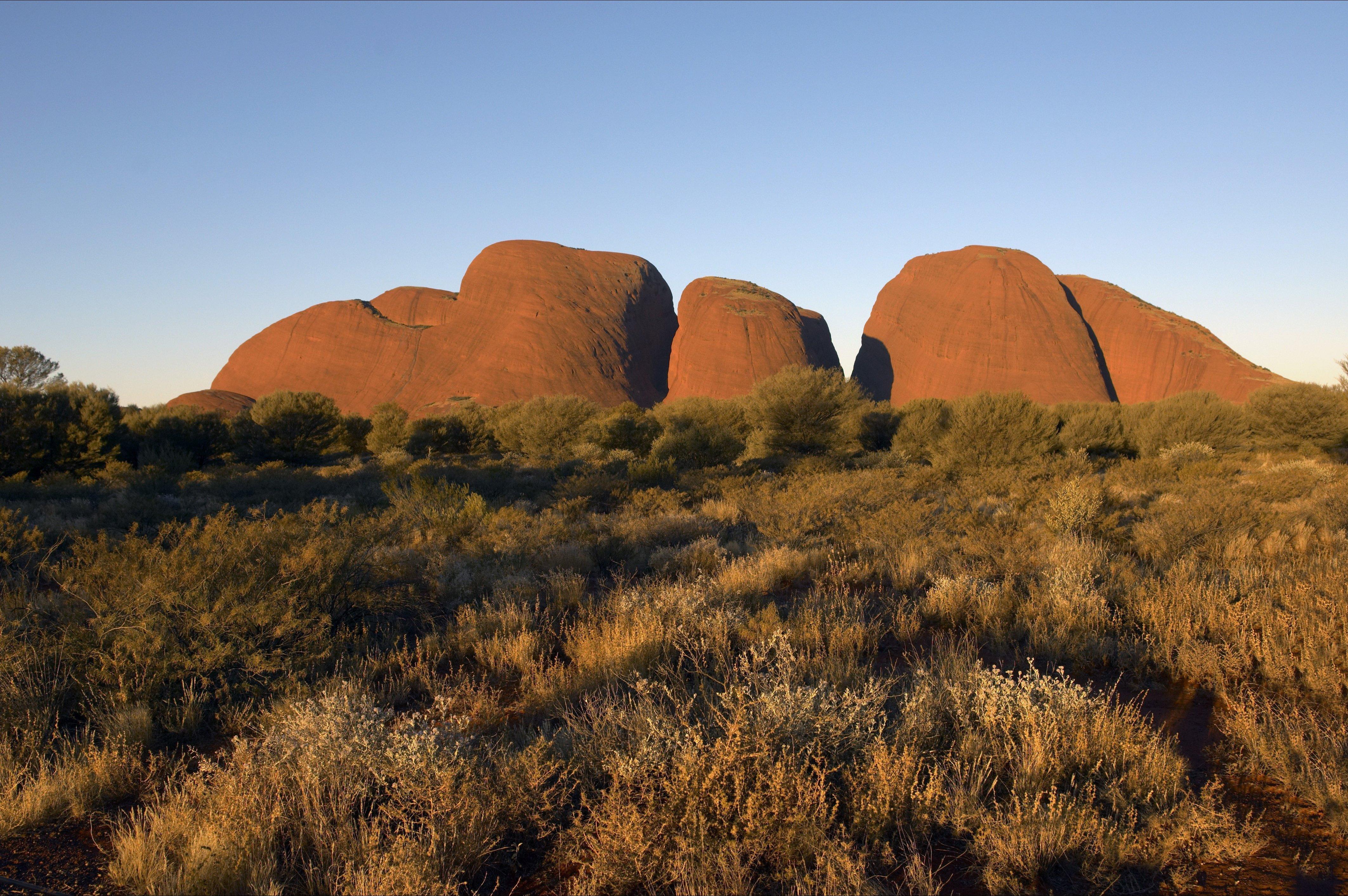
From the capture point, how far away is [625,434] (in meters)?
20.6

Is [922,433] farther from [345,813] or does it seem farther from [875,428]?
[345,813]

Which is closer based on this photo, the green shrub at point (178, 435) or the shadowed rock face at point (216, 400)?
the green shrub at point (178, 435)

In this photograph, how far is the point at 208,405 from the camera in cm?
4681

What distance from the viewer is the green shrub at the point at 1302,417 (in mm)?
17969

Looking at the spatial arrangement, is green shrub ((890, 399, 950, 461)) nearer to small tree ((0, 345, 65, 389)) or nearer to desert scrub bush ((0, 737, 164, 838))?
desert scrub bush ((0, 737, 164, 838))

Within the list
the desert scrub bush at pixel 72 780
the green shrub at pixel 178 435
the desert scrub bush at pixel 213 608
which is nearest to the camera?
the desert scrub bush at pixel 72 780

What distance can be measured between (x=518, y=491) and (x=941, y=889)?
10959 millimetres

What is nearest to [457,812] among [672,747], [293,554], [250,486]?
[672,747]

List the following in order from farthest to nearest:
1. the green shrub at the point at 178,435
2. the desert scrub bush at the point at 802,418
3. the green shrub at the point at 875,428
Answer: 1. the green shrub at the point at 875,428
2. the desert scrub bush at the point at 802,418
3. the green shrub at the point at 178,435

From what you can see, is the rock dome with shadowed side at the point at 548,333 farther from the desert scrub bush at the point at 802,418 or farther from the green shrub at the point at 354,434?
the desert scrub bush at the point at 802,418

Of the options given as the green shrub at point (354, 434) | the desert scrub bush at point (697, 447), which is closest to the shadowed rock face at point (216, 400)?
the green shrub at point (354, 434)

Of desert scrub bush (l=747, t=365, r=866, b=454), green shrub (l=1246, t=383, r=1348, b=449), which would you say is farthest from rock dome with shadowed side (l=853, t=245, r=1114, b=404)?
desert scrub bush (l=747, t=365, r=866, b=454)

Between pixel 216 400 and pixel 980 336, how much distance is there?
5411 centimetres

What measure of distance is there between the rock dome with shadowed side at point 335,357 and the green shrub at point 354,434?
2391cm
